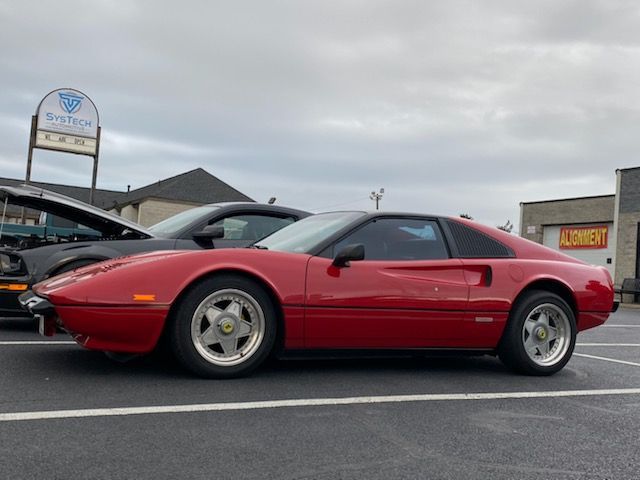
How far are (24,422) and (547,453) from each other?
2.49 metres

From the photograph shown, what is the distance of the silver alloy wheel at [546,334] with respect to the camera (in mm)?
4766

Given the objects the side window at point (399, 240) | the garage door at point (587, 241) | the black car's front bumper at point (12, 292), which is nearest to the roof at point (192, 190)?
the garage door at point (587, 241)

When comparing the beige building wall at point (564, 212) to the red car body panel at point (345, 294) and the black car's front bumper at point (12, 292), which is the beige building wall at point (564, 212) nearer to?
the red car body panel at point (345, 294)

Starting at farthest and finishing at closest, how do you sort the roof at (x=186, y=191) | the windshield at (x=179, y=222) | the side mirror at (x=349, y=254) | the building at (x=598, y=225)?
1. the roof at (x=186, y=191)
2. the building at (x=598, y=225)
3. the windshield at (x=179, y=222)
4. the side mirror at (x=349, y=254)

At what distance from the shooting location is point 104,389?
11.8 feet

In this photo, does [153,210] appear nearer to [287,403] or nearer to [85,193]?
[85,193]

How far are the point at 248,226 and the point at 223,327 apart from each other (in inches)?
102

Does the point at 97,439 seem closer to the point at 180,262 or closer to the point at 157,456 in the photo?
the point at 157,456

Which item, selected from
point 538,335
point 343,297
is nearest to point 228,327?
point 343,297

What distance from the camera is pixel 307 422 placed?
3180 millimetres

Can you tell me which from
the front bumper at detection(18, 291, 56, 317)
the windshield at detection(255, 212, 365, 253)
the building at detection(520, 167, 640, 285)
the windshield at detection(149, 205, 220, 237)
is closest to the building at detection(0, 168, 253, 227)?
the building at detection(520, 167, 640, 285)

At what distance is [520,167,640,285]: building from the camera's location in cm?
2620

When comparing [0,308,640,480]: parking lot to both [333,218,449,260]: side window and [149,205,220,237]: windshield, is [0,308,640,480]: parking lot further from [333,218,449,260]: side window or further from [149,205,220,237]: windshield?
[149,205,220,237]: windshield

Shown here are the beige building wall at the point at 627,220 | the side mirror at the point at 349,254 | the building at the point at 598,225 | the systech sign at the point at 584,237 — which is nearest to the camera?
the side mirror at the point at 349,254
